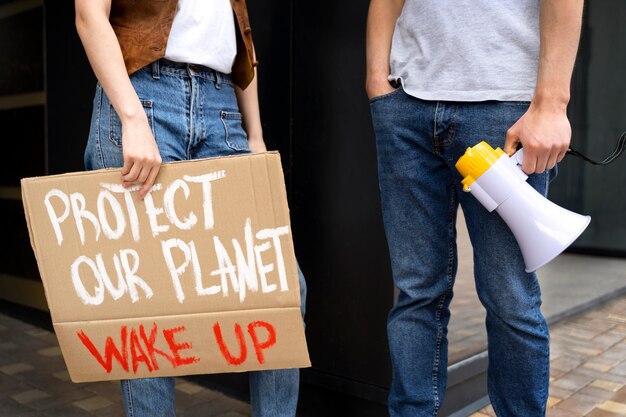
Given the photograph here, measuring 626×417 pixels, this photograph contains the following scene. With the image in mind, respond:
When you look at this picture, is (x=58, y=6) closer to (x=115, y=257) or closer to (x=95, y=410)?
(x=95, y=410)

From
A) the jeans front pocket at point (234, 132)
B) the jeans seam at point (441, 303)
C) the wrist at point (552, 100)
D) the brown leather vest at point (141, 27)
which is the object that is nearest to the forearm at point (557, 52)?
the wrist at point (552, 100)

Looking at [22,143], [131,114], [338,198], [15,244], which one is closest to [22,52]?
[22,143]

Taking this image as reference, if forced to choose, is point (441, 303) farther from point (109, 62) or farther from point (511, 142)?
point (109, 62)

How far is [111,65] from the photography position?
49.1 inches

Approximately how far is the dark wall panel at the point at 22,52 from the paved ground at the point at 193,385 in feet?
4.61

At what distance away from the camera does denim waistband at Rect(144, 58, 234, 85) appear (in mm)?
1340

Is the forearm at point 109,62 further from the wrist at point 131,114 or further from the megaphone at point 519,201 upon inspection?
the megaphone at point 519,201

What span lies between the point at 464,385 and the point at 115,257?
1530mm

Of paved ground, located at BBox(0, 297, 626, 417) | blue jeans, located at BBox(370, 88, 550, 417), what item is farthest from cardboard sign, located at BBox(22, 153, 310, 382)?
paved ground, located at BBox(0, 297, 626, 417)

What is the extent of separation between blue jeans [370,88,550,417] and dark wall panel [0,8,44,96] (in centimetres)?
257

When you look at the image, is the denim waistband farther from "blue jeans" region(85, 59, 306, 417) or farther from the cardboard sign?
the cardboard sign

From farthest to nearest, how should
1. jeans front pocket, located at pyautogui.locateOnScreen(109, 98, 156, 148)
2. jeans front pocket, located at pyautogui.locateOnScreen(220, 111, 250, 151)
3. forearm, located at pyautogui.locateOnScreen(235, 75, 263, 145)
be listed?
forearm, located at pyautogui.locateOnScreen(235, 75, 263, 145) → jeans front pocket, located at pyautogui.locateOnScreen(220, 111, 250, 151) → jeans front pocket, located at pyautogui.locateOnScreen(109, 98, 156, 148)

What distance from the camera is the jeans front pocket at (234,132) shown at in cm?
145

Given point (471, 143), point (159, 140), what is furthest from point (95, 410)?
point (471, 143)
